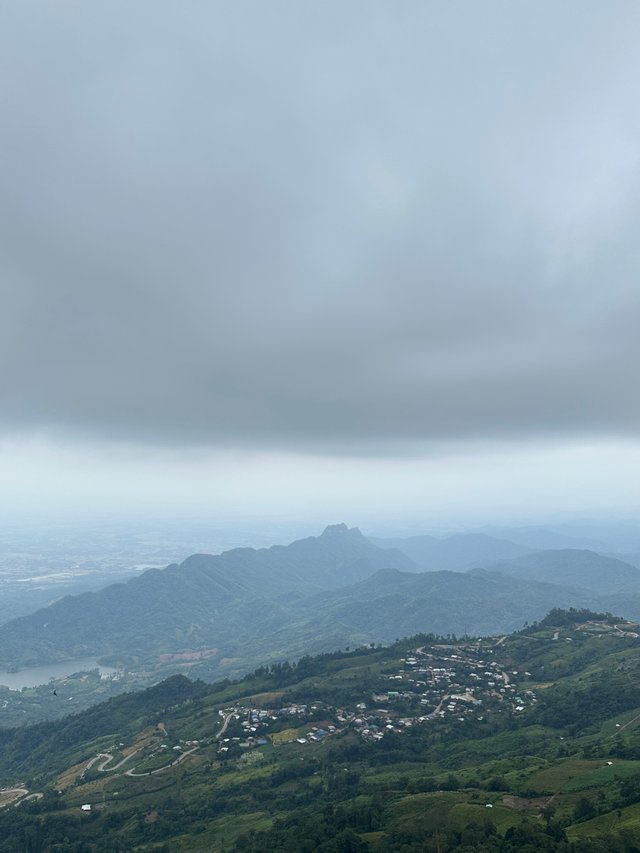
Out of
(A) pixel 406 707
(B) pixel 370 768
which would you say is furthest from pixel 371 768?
(A) pixel 406 707

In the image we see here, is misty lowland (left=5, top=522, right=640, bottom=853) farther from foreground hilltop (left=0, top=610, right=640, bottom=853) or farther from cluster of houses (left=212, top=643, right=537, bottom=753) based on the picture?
cluster of houses (left=212, top=643, right=537, bottom=753)

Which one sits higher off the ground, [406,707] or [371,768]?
[406,707]

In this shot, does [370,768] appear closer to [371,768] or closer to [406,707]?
[371,768]

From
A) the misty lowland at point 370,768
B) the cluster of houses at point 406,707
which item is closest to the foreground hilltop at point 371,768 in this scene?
the misty lowland at point 370,768

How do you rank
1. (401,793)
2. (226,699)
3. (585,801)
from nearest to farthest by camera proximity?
(585,801), (401,793), (226,699)

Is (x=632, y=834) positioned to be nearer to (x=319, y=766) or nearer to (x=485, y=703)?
(x=319, y=766)

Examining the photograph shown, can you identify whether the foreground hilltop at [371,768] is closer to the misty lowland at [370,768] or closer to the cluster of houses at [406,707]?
the misty lowland at [370,768]

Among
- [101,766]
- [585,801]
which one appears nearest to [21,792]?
[101,766]

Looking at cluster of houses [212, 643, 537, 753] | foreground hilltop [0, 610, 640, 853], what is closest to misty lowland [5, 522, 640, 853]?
foreground hilltop [0, 610, 640, 853]

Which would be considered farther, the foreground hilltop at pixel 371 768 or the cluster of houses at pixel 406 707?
the cluster of houses at pixel 406 707
